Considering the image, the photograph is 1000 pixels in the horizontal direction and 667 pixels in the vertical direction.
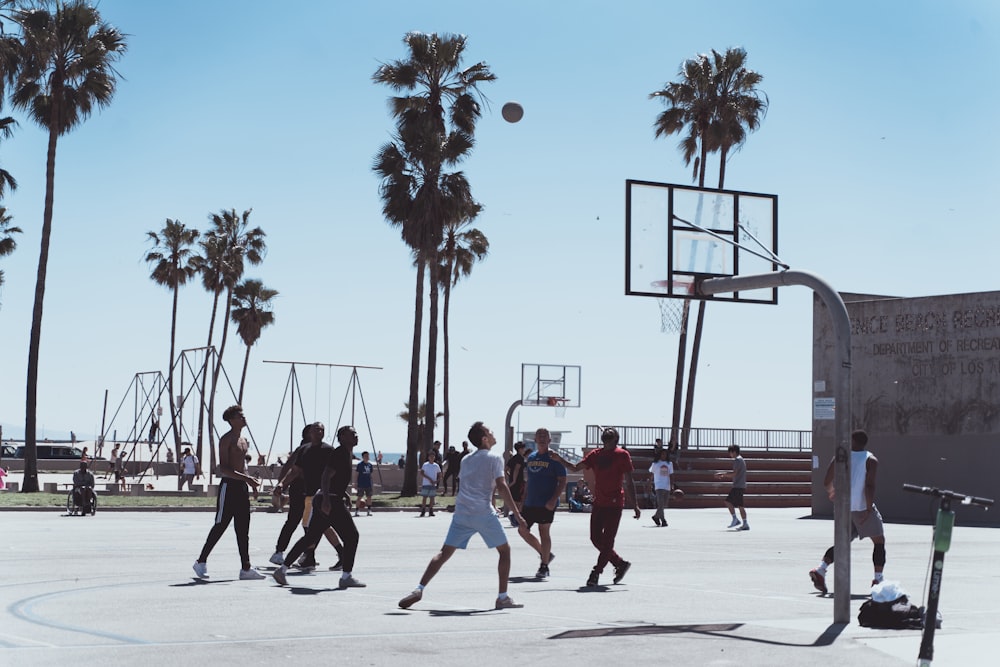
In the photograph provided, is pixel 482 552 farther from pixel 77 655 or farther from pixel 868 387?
pixel 868 387

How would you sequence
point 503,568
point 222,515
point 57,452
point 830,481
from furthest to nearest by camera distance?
point 57,452 < point 222,515 < point 830,481 < point 503,568

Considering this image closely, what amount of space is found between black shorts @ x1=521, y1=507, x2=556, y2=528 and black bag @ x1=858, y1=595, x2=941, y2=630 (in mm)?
5863

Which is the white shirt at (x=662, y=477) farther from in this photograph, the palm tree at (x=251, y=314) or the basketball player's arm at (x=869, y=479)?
the palm tree at (x=251, y=314)

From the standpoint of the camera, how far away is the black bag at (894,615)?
1109 centimetres

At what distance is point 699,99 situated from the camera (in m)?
49.8

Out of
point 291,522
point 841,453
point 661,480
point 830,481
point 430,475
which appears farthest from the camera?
point 430,475

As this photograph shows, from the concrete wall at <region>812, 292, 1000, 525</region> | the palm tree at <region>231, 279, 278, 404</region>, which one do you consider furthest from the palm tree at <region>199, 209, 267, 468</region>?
the concrete wall at <region>812, 292, 1000, 525</region>

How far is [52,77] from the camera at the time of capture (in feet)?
147

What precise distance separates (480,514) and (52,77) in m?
36.6

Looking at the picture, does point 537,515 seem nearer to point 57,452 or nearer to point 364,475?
point 364,475

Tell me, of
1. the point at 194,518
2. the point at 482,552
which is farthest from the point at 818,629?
the point at 194,518

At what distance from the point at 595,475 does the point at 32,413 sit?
31926mm

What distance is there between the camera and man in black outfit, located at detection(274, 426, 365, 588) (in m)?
14.5

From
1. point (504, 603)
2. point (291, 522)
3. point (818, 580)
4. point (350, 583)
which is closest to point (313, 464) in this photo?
point (291, 522)
